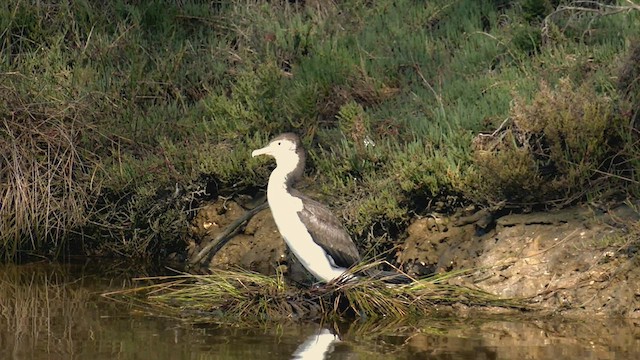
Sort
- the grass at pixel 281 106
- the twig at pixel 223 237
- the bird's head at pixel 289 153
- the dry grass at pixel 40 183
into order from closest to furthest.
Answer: the bird's head at pixel 289 153 → the grass at pixel 281 106 → the dry grass at pixel 40 183 → the twig at pixel 223 237

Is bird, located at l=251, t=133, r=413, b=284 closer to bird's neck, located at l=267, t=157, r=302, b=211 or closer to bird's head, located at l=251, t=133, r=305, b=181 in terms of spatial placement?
bird's neck, located at l=267, t=157, r=302, b=211

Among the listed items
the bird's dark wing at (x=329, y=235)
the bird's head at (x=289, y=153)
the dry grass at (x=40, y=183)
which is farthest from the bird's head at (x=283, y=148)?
the dry grass at (x=40, y=183)

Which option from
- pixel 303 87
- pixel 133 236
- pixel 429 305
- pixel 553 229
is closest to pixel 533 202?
pixel 553 229

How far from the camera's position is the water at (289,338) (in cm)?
745

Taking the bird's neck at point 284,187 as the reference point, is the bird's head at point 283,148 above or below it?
above

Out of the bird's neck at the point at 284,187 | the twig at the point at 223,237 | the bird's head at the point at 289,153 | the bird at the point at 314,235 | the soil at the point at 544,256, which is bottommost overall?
the twig at the point at 223,237

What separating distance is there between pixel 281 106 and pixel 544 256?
324 cm

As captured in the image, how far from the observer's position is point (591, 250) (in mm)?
8805

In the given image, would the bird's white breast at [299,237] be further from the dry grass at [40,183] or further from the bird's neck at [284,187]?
the dry grass at [40,183]

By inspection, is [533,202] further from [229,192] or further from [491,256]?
[229,192]

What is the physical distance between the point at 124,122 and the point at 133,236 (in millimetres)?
1153

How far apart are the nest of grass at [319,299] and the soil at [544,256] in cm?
27

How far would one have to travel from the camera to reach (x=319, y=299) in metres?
8.63

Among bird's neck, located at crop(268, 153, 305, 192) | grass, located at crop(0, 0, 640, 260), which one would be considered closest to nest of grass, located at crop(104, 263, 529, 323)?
bird's neck, located at crop(268, 153, 305, 192)
